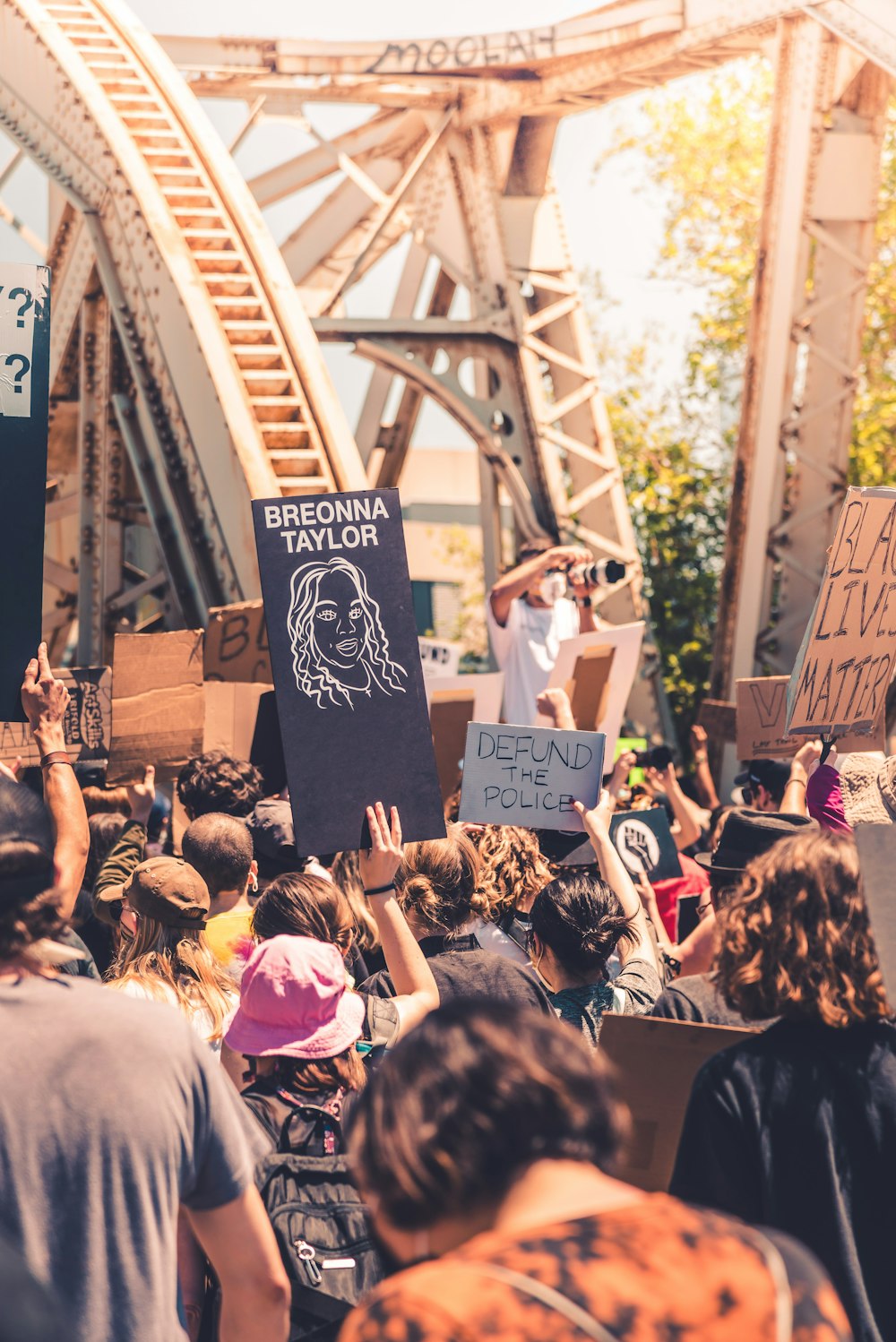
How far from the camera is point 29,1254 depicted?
1.96 metres

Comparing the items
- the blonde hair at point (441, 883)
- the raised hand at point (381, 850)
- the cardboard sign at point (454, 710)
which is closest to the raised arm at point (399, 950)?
the raised hand at point (381, 850)

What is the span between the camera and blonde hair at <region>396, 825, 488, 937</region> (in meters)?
3.67

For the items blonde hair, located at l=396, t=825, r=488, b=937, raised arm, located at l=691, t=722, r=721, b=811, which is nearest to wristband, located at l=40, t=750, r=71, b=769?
blonde hair, located at l=396, t=825, r=488, b=937

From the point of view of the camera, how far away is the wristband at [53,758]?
3.68 meters

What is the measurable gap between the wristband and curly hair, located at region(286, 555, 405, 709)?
0.65 metres

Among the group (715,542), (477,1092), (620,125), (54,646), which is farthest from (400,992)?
(620,125)

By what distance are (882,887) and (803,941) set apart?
6.1 inches

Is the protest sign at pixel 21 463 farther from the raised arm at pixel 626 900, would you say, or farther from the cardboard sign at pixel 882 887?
the cardboard sign at pixel 882 887

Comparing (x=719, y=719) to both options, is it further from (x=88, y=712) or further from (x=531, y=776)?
(x=531, y=776)

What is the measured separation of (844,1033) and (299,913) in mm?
1330

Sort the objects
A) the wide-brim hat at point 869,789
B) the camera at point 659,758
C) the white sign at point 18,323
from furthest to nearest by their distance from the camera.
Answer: the camera at point 659,758
the white sign at point 18,323
the wide-brim hat at point 869,789

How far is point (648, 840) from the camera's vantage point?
4945 millimetres

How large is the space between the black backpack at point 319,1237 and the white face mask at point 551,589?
4907mm

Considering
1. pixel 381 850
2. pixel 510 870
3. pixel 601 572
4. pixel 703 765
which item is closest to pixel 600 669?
pixel 601 572
